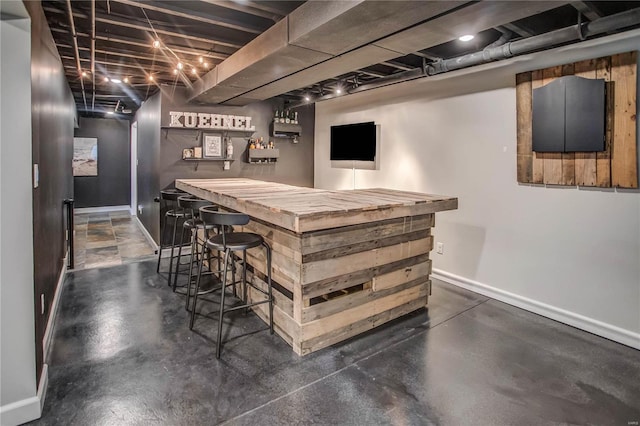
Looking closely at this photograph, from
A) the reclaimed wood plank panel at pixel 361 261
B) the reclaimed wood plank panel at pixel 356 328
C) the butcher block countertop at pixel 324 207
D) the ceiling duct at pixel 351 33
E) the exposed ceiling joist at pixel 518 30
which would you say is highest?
the exposed ceiling joist at pixel 518 30

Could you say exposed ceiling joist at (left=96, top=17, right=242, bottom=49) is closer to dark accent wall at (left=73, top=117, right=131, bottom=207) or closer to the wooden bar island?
the wooden bar island

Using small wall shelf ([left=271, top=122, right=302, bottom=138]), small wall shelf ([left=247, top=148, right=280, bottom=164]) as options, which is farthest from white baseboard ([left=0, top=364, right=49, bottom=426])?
small wall shelf ([left=271, top=122, right=302, bottom=138])

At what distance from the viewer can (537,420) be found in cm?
201

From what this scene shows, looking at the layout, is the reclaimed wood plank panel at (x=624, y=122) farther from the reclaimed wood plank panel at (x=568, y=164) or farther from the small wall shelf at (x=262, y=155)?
the small wall shelf at (x=262, y=155)

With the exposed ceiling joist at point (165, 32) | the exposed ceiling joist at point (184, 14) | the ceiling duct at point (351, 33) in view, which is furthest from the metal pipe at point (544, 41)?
the exposed ceiling joist at point (165, 32)

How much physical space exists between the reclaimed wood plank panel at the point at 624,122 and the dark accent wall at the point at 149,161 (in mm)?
4877

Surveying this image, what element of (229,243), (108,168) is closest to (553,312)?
(229,243)

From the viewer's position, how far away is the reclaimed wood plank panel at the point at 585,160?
9.49ft

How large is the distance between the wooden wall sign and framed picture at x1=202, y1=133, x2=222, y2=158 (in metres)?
3.83

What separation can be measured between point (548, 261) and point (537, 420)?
167 cm

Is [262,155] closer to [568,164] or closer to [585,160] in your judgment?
[568,164]

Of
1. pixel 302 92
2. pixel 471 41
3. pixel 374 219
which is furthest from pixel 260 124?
pixel 374 219

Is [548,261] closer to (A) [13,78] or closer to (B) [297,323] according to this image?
(B) [297,323]

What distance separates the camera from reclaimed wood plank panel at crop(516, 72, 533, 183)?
10.8 feet
